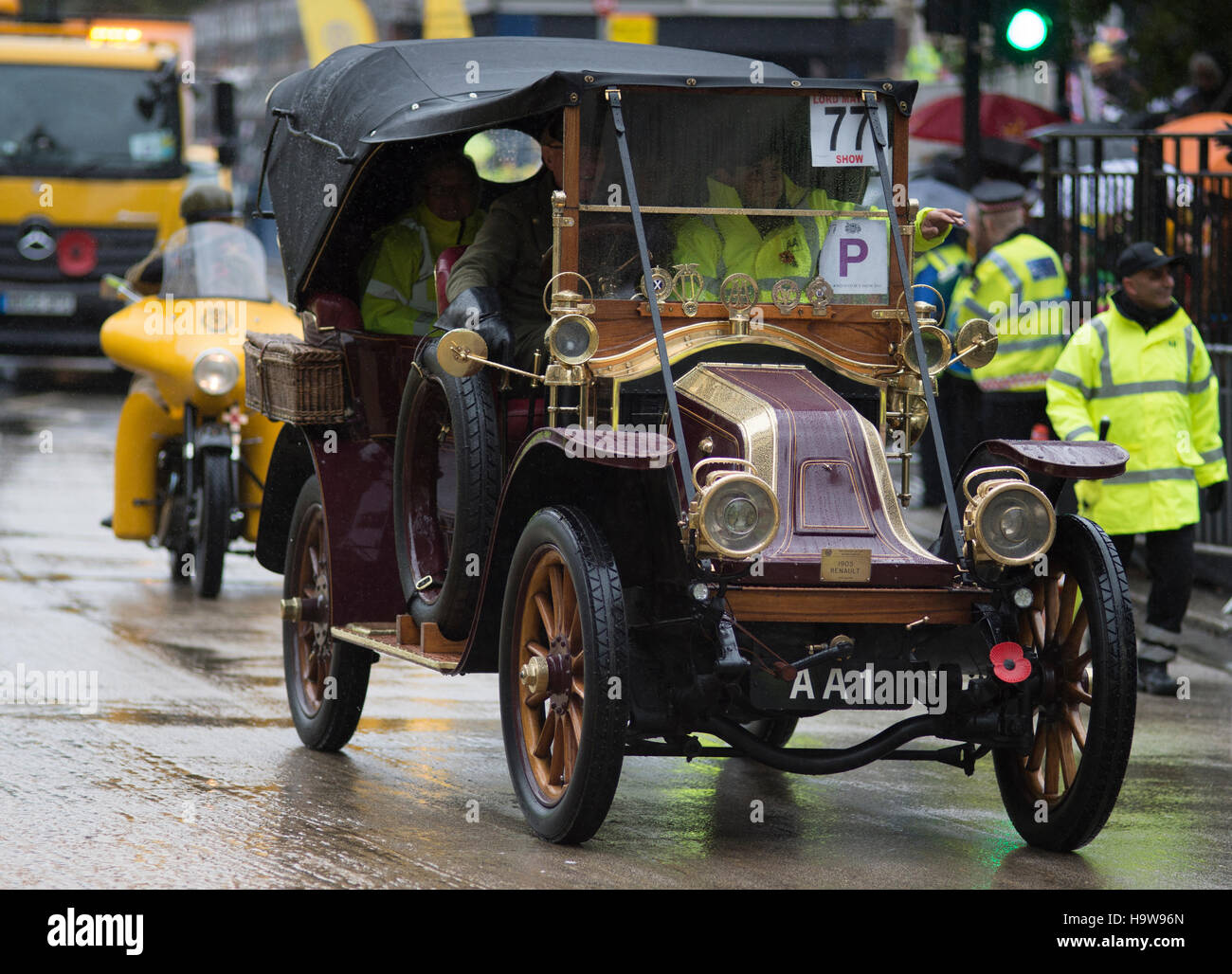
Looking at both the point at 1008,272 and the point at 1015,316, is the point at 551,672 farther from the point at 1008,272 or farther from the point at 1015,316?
the point at 1008,272

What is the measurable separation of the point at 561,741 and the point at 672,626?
458 millimetres

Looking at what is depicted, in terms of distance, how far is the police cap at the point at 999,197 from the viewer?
12078mm

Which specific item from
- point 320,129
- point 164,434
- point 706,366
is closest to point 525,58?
point 320,129

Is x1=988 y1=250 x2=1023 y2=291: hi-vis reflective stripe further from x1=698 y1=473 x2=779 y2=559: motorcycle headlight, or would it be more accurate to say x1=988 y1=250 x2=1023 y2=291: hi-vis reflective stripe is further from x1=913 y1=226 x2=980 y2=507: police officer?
x1=698 y1=473 x2=779 y2=559: motorcycle headlight

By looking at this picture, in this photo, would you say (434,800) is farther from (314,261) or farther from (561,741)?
(314,261)

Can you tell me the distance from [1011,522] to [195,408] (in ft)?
21.3

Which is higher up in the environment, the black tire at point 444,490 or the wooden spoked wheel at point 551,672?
the black tire at point 444,490

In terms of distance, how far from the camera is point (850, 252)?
21.6ft

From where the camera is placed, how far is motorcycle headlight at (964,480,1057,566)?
18.4ft

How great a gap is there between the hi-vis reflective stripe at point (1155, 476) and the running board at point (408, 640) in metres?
3.60

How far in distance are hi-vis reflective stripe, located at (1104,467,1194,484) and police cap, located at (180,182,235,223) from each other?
18.1 feet

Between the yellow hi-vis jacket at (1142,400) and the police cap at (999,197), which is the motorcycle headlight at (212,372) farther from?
the police cap at (999,197)

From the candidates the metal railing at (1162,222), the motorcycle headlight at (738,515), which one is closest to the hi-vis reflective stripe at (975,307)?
the metal railing at (1162,222)

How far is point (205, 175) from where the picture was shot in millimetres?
22531
